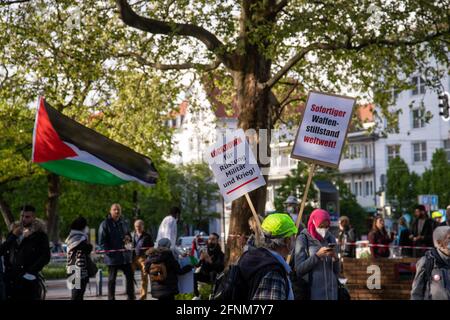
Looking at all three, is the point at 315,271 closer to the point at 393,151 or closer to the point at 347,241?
the point at 347,241

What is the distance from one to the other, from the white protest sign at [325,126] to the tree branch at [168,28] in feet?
23.6

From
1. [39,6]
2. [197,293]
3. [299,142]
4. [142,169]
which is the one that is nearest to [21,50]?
[39,6]

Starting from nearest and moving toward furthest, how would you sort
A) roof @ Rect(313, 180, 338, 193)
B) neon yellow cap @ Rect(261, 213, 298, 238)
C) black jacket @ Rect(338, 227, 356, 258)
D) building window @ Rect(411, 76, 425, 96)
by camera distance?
neon yellow cap @ Rect(261, 213, 298, 238), building window @ Rect(411, 76, 425, 96), black jacket @ Rect(338, 227, 356, 258), roof @ Rect(313, 180, 338, 193)

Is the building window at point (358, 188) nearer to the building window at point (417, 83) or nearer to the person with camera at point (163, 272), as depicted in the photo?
the building window at point (417, 83)

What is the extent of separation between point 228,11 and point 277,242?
13521 mm

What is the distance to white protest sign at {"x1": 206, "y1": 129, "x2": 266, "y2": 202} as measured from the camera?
12367 mm

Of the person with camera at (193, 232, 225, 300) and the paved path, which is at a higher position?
the person with camera at (193, 232, 225, 300)

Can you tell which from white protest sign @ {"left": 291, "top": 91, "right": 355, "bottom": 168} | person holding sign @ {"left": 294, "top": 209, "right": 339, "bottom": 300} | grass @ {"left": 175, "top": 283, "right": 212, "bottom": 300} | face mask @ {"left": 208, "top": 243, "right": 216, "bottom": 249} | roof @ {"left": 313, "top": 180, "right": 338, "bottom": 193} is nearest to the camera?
person holding sign @ {"left": 294, "top": 209, "right": 339, "bottom": 300}

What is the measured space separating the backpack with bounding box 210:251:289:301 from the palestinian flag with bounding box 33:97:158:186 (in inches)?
275

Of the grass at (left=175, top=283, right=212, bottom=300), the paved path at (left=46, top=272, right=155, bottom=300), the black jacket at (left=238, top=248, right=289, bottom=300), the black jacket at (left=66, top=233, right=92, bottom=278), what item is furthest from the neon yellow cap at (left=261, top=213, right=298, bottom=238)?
the paved path at (left=46, top=272, right=155, bottom=300)

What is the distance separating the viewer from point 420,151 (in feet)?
304

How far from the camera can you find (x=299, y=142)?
12.9 meters

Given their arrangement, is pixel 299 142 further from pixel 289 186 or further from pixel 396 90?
pixel 289 186

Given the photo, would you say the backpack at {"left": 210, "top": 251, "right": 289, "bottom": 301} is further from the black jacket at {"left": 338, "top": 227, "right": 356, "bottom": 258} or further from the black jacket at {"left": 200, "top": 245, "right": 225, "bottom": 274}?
the black jacket at {"left": 338, "top": 227, "right": 356, "bottom": 258}
